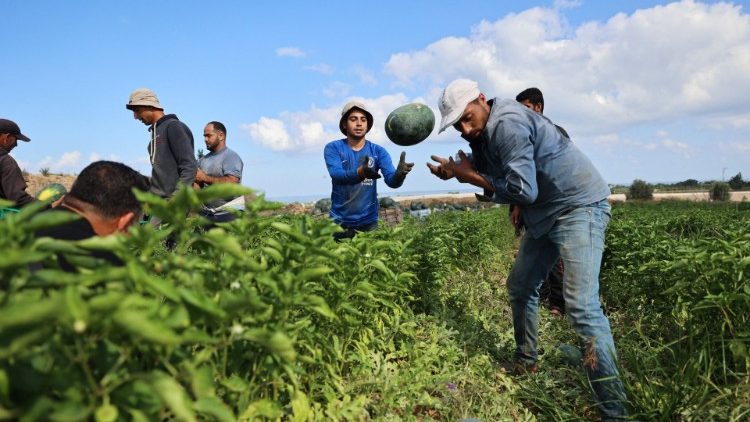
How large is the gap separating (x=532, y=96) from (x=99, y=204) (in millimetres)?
3882

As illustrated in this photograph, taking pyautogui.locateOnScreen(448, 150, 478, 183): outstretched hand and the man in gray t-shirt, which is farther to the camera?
the man in gray t-shirt

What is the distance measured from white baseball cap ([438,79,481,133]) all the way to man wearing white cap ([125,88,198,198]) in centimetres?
282

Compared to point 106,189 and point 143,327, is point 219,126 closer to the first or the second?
point 106,189

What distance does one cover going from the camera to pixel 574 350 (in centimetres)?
369

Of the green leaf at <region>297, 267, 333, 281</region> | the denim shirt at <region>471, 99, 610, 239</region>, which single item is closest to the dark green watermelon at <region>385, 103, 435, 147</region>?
the denim shirt at <region>471, 99, 610, 239</region>

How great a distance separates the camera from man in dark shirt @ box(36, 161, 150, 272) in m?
2.13

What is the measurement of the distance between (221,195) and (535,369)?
2.82 meters

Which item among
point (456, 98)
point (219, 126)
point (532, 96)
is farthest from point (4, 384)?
point (219, 126)

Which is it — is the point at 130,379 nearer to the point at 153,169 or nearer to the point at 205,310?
the point at 205,310

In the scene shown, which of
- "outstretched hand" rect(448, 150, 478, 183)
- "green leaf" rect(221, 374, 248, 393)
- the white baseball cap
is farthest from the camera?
"outstretched hand" rect(448, 150, 478, 183)

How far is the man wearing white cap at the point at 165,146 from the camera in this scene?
4.89 meters

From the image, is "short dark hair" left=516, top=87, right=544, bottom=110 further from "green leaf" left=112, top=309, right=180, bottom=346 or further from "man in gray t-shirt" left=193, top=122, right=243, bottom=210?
"green leaf" left=112, top=309, right=180, bottom=346

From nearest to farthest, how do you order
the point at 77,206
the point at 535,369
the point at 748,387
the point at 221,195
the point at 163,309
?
the point at 163,309 < the point at 221,195 < the point at 77,206 < the point at 748,387 < the point at 535,369

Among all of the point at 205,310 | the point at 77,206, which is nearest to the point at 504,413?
the point at 205,310
